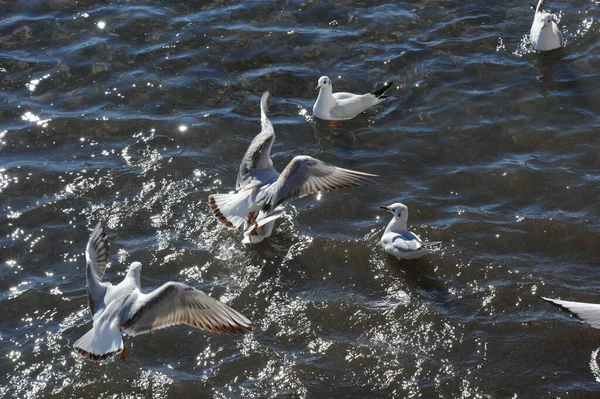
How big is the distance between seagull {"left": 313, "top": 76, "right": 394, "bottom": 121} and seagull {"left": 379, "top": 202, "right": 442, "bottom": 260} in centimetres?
236

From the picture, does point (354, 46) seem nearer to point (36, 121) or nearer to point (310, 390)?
point (36, 121)

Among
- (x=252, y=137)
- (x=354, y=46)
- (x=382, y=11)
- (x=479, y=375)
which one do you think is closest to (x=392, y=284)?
(x=479, y=375)

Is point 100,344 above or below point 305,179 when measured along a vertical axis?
below

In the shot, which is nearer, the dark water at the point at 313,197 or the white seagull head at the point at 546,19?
the dark water at the point at 313,197

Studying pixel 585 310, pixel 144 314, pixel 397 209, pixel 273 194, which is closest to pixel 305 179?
pixel 273 194

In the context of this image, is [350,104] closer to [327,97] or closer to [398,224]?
[327,97]

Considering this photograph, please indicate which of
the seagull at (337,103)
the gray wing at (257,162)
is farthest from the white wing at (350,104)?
the gray wing at (257,162)

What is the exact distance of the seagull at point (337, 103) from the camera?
10445 millimetres

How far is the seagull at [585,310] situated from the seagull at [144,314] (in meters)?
2.67

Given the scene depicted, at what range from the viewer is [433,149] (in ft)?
32.1

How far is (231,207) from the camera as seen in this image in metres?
8.61

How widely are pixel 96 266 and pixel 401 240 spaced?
2.96 metres

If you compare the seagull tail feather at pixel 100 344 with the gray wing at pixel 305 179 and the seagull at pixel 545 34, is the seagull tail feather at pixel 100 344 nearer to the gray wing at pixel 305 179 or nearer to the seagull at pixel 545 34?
the gray wing at pixel 305 179

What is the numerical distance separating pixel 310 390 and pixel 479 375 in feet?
4.67
